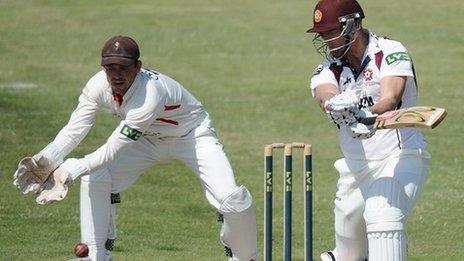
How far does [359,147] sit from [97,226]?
2187 mm

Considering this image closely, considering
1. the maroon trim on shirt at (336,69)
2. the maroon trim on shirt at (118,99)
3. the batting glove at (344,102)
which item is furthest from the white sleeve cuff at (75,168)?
the batting glove at (344,102)

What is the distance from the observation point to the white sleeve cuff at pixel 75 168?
31.9 ft

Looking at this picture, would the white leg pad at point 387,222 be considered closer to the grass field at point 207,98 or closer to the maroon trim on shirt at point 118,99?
the maroon trim on shirt at point 118,99

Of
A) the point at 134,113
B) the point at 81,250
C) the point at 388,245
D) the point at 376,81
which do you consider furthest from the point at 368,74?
the point at 81,250

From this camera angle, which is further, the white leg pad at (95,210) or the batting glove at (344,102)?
the white leg pad at (95,210)

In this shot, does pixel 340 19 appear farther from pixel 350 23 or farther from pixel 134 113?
pixel 134 113

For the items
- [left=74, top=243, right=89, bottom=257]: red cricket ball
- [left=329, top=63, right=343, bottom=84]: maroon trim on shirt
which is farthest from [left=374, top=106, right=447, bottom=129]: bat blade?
[left=74, top=243, right=89, bottom=257]: red cricket ball

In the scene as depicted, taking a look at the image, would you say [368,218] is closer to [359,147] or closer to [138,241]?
[359,147]

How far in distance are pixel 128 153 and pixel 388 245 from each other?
2574 millimetres

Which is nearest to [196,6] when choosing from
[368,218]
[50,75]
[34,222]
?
[50,75]

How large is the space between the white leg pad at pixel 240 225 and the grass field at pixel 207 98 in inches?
50.9

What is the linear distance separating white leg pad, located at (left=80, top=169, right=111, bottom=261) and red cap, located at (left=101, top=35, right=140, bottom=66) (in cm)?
94

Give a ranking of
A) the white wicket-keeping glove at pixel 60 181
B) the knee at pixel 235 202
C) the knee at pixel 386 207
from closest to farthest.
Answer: the knee at pixel 386 207 < the white wicket-keeping glove at pixel 60 181 < the knee at pixel 235 202

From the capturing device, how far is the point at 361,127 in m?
8.49
